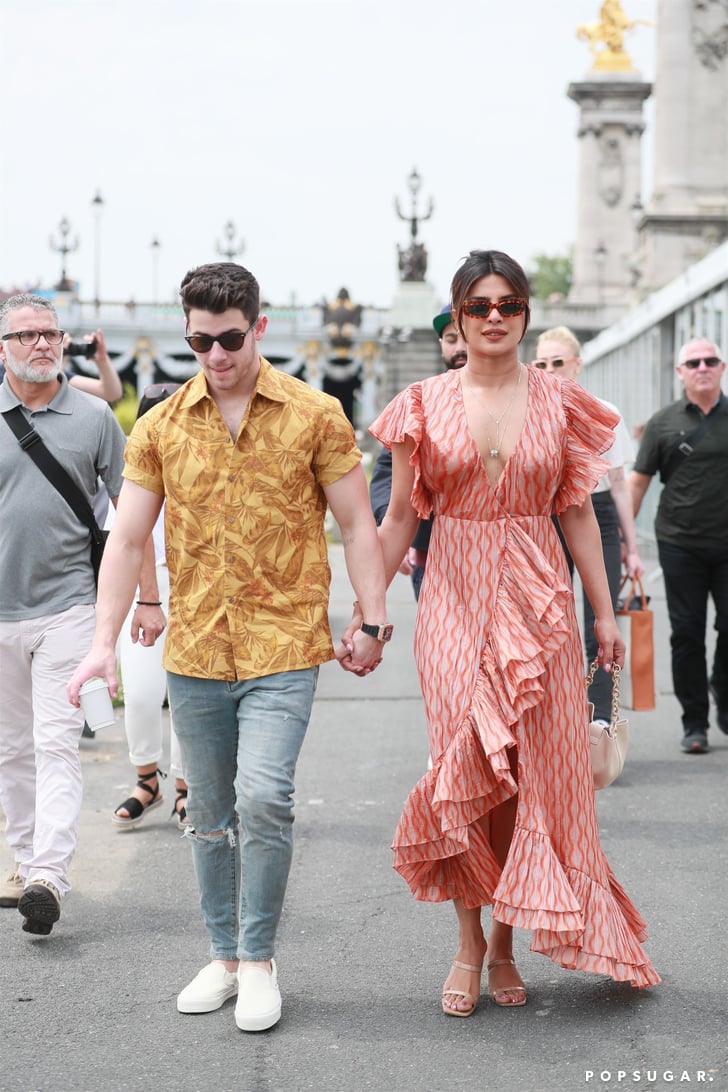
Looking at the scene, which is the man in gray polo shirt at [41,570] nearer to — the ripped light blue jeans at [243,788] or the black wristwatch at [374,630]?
the ripped light blue jeans at [243,788]

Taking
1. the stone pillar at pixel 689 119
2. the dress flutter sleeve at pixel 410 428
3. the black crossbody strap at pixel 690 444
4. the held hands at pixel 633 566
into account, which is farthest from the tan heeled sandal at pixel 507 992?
the stone pillar at pixel 689 119

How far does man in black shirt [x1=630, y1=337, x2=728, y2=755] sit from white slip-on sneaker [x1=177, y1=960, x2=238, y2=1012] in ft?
13.9

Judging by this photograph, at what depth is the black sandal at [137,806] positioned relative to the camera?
662 cm

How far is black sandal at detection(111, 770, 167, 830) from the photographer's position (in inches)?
261

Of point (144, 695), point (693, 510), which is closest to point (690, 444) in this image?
point (693, 510)

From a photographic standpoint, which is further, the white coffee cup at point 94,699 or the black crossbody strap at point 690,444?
the black crossbody strap at point 690,444

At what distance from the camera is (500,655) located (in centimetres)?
432

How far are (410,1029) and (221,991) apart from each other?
1.79 ft

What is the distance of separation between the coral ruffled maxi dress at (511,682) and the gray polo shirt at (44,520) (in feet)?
4.80

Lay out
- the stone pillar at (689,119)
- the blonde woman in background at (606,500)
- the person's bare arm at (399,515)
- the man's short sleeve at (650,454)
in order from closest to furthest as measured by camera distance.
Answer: the person's bare arm at (399,515) → the blonde woman in background at (606,500) → the man's short sleeve at (650,454) → the stone pillar at (689,119)

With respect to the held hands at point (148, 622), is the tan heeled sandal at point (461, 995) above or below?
below

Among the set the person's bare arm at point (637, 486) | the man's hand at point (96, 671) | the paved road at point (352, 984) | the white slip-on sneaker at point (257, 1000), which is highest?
the person's bare arm at point (637, 486)

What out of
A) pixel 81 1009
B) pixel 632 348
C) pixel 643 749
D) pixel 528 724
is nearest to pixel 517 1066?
pixel 528 724

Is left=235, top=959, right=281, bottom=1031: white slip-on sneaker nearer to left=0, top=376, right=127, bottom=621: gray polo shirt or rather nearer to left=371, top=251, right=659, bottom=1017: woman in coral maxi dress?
left=371, top=251, right=659, bottom=1017: woman in coral maxi dress
